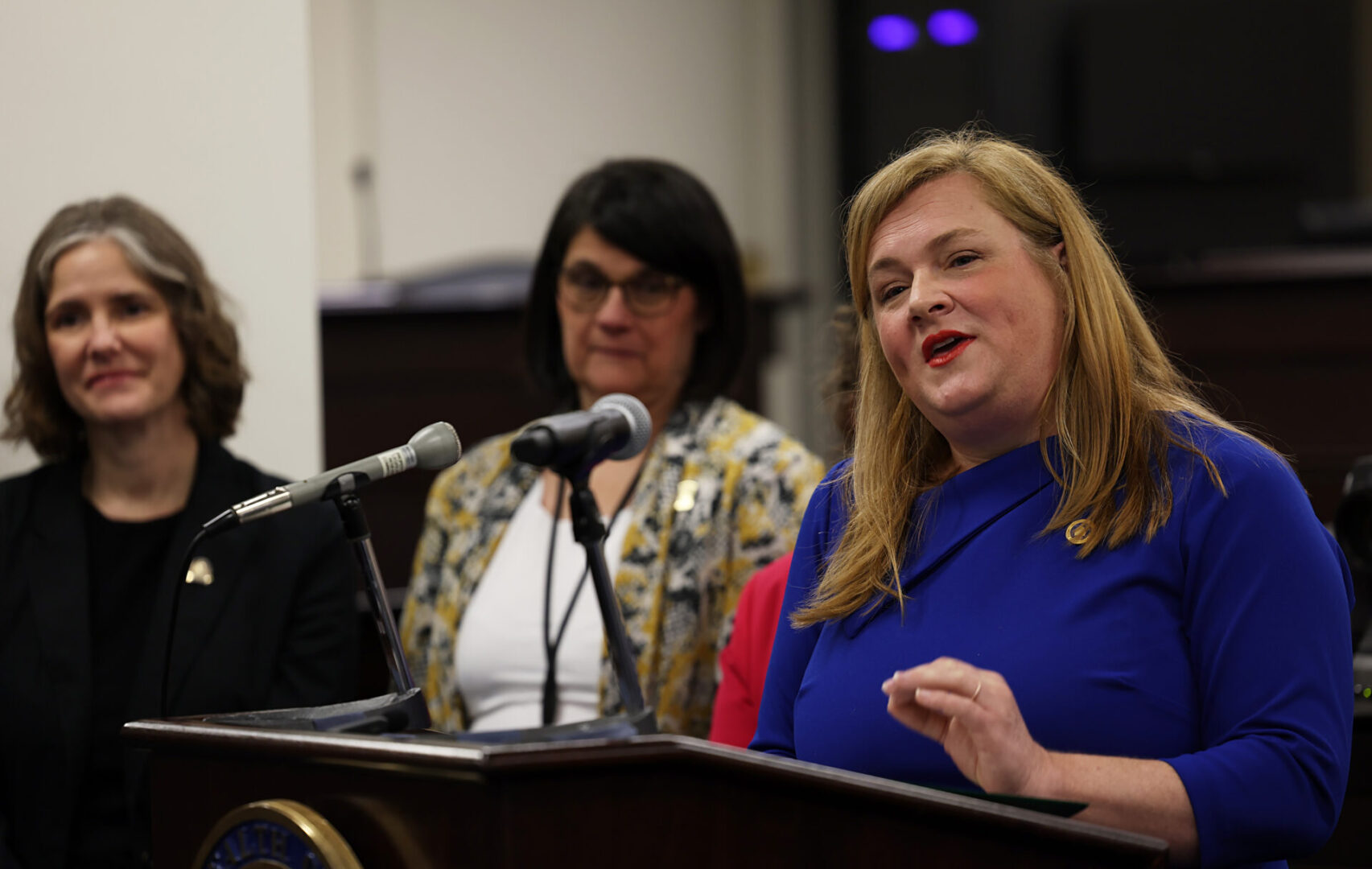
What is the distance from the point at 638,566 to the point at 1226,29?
453cm

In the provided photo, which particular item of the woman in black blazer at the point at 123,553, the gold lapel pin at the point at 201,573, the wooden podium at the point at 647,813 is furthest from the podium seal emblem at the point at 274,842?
the gold lapel pin at the point at 201,573

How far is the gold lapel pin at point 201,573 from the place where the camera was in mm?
2217

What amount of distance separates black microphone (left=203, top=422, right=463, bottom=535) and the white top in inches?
32.6

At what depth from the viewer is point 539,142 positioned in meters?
6.16

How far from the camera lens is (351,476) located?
1405mm

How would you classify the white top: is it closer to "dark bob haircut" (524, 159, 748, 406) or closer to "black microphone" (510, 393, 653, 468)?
"dark bob haircut" (524, 159, 748, 406)

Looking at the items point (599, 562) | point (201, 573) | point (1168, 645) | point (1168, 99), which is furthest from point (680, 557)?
point (1168, 99)

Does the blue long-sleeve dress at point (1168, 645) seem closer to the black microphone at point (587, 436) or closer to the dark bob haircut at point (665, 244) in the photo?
the black microphone at point (587, 436)

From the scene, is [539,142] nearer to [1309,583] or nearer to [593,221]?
→ [593,221]

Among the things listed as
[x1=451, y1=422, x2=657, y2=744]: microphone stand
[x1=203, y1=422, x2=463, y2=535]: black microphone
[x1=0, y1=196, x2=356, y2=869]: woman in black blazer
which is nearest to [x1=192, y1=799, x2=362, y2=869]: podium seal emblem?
[x1=451, y1=422, x2=657, y2=744]: microphone stand

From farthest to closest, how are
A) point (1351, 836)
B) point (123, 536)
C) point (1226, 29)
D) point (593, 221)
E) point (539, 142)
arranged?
point (539, 142) → point (1226, 29) → point (593, 221) → point (123, 536) → point (1351, 836)

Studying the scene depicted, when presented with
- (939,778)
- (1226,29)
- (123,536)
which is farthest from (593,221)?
(1226,29)

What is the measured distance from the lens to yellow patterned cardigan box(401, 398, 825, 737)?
2.28 metres

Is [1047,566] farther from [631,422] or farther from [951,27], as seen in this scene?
[951,27]
